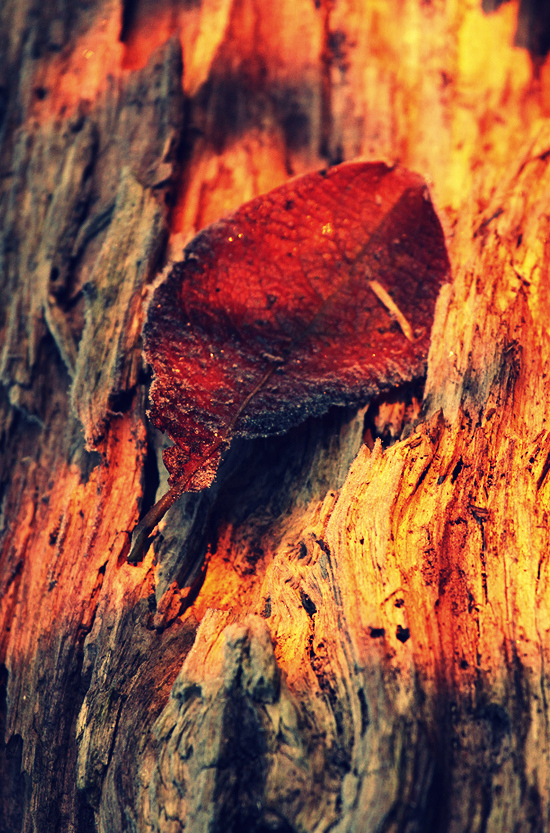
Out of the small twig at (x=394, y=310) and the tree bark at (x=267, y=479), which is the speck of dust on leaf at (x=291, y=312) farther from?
the tree bark at (x=267, y=479)

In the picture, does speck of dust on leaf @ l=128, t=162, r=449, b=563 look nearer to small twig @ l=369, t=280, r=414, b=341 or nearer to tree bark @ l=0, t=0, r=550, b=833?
small twig @ l=369, t=280, r=414, b=341

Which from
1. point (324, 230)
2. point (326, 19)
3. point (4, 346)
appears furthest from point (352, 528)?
point (326, 19)

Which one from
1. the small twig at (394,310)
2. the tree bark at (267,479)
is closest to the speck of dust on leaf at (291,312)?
the small twig at (394,310)

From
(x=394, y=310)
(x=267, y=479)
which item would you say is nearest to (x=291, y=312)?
(x=394, y=310)

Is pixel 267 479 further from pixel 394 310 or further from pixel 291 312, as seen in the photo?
pixel 394 310

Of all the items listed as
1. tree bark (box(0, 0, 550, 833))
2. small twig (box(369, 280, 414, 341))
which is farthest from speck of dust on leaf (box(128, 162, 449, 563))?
tree bark (box(0, 0, 550, 833))
